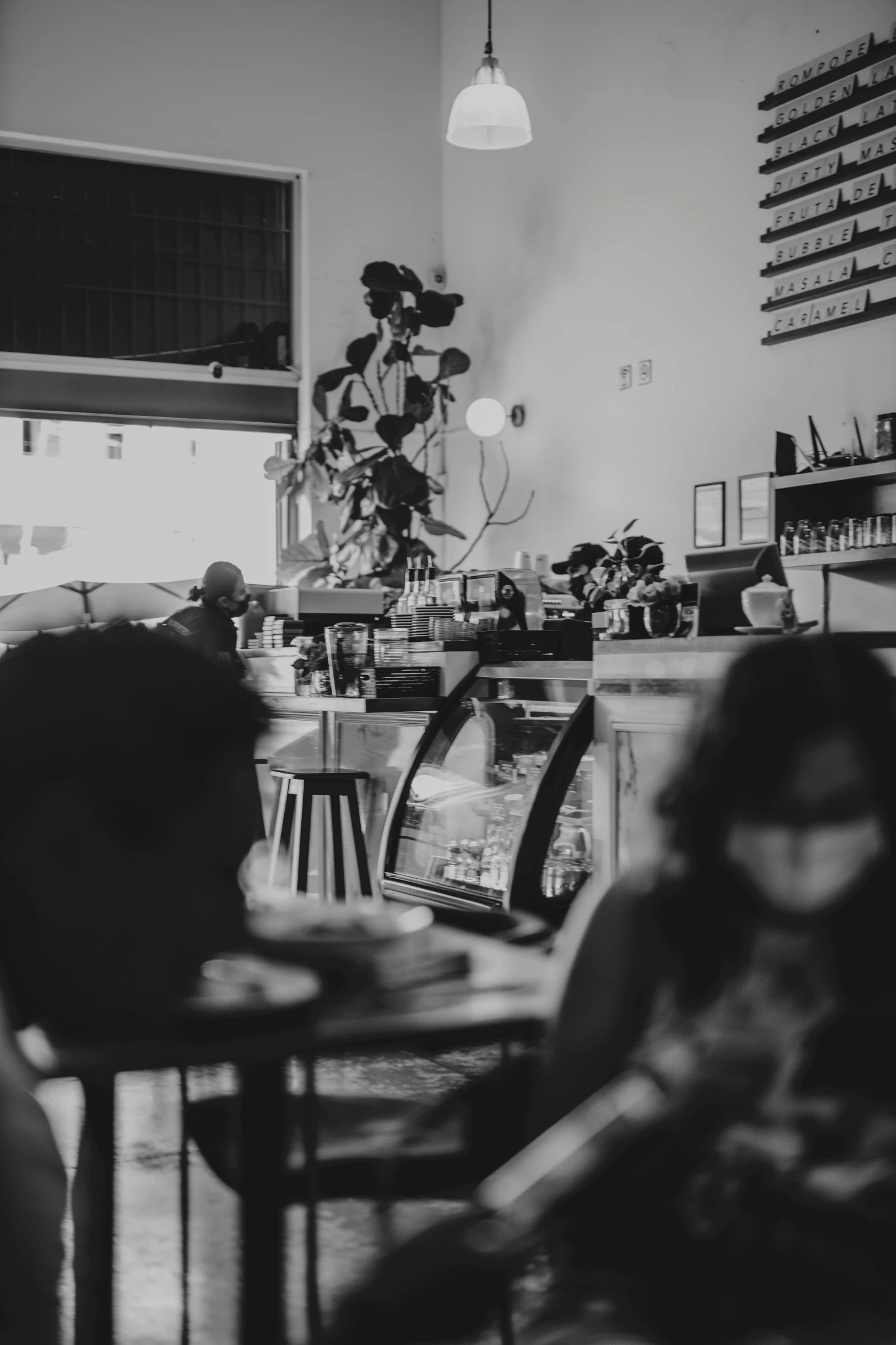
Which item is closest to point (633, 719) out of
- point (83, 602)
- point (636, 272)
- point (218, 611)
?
point (218, 611)

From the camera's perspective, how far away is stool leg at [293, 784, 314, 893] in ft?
14.8

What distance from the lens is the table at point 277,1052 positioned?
150cm

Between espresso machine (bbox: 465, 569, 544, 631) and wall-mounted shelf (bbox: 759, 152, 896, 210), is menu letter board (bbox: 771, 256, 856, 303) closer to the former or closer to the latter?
wall-mounted shelf (bbox: 759, 152, 896, 210)

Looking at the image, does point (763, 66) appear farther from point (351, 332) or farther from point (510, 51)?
point (351, 332)

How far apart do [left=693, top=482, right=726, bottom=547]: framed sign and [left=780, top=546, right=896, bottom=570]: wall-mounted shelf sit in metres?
0.87

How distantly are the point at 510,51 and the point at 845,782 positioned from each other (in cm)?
771

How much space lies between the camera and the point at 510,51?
25.9ft

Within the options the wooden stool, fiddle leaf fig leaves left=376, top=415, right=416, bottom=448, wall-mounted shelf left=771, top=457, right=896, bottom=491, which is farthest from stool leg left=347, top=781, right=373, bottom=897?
fiddle leaf fig leaves left=376, top=415, right=416, bottom=448

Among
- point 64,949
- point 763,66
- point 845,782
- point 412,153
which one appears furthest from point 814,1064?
point 412,153

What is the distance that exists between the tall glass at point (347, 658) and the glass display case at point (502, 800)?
57 centimetres

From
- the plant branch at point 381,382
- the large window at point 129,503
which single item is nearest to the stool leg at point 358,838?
the plant branch at point 381,382

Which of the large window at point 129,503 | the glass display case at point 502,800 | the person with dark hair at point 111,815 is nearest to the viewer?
the person with dark hair at point 111,815

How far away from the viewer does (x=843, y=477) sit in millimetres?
5027

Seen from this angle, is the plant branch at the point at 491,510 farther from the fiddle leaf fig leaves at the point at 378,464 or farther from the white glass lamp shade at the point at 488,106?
Answer: the white glass lamp shade at the point at 488,106
